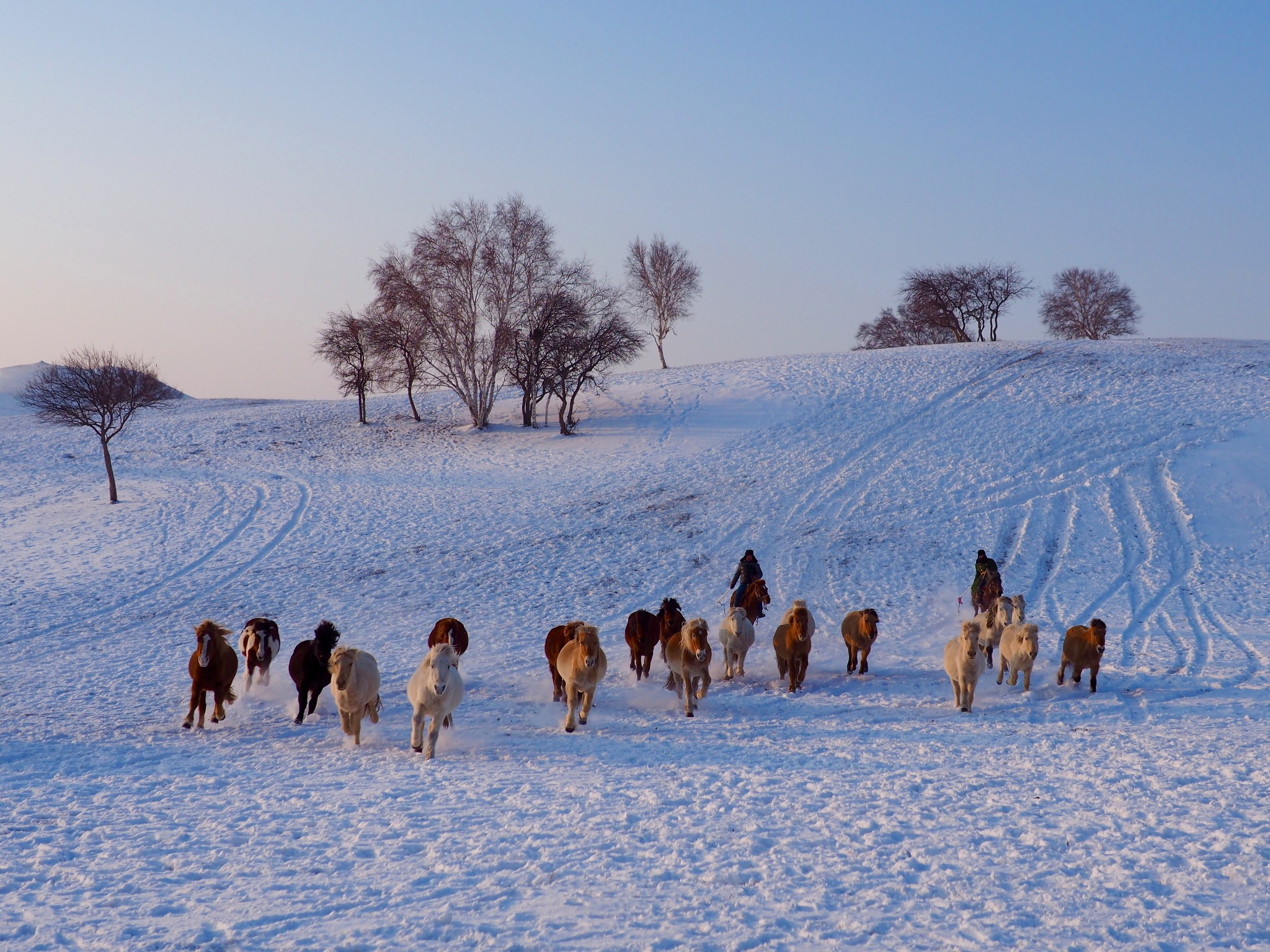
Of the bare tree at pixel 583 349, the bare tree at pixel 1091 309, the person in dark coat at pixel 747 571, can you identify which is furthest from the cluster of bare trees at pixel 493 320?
the bare tree at pixel 1091 309

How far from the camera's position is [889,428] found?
32.6 m

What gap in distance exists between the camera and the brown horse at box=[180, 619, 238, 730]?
10977 millimetres

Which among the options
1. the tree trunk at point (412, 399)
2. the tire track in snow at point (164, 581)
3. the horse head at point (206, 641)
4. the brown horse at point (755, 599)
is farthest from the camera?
the tree trunk at point (412, 399)

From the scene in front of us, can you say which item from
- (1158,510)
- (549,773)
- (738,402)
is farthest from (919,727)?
(738,402)

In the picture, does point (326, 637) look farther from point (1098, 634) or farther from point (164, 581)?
point (164, 581)

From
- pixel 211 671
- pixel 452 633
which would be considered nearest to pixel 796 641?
pixel 452 633

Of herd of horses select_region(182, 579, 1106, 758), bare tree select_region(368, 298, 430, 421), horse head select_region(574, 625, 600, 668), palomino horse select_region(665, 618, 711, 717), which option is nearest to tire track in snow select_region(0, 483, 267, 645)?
herd of horses select_region(182, 579, 1106, 758)

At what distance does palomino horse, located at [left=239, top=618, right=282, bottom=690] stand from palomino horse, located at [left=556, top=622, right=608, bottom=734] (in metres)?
5.25

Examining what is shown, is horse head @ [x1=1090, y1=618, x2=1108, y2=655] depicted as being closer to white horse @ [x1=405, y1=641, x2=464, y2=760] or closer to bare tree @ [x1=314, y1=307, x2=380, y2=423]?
white horse @ [x1=405, y1=641, x2=464, y2=760]

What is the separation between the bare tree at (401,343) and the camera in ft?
131

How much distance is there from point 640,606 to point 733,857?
12438 mm

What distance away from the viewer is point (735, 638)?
13492 mm

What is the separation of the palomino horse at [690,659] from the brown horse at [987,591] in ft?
24.1

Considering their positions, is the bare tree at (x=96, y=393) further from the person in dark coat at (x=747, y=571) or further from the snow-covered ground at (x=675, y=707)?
the person in dark coat at (x=747, y=571)
